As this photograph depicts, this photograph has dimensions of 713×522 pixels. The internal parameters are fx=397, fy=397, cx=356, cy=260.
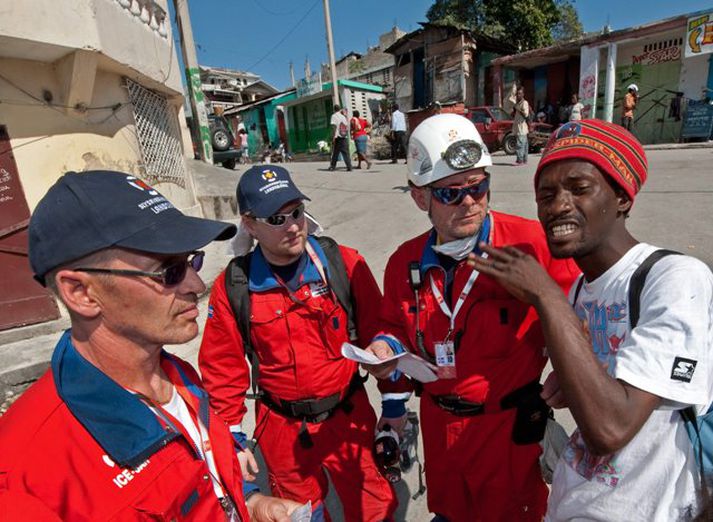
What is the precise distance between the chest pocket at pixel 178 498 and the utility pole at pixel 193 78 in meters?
13.1

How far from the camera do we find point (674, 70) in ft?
50.1

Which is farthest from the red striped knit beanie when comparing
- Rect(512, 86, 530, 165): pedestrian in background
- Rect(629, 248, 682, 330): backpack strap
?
Rect(512, 86, 530, 165): pedestrian in background

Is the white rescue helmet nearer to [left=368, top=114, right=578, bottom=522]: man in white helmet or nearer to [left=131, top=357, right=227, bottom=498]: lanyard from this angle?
[left=368, top=114, right=578, bottom=522]: man in white helmet

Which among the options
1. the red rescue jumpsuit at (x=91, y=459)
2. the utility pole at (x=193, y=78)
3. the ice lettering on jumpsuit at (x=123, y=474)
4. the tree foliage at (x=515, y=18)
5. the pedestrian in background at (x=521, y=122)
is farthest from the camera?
the tree foliage at (x=515, y=18)

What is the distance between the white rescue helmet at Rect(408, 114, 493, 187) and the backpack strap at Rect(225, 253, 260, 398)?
1.02 meters

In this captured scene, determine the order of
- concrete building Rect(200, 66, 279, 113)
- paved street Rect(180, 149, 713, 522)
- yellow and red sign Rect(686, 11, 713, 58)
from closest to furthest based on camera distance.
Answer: paved street Rect(180, 149, 713, 522) < yellow and red sign Rect(686, 11, 713, 58) < concrete building Rect(200, 66, 279, 113)

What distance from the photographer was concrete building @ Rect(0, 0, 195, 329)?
4.48 meters

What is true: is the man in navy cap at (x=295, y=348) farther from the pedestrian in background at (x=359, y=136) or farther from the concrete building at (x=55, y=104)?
the pedestrian in background at (x=359, y=136)

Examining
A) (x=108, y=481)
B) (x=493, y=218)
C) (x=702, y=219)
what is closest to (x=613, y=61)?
(x=702, y=219)

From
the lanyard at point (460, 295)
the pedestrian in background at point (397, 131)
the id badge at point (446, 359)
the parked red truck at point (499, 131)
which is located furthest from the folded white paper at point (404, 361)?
the pedestrian in background at point (397, 131)

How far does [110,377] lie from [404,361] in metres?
1.08

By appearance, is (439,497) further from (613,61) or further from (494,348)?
(613,61)

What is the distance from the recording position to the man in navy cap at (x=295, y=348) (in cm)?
209

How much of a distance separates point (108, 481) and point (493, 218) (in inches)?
67.7
